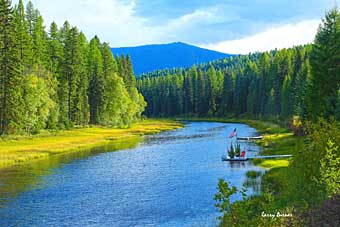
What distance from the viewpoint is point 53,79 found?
83125mm

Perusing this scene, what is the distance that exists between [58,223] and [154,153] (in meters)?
31.6

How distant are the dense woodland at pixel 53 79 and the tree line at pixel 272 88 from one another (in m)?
37.5

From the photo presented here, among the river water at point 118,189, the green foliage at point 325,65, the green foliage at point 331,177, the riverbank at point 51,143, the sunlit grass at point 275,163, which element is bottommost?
the river water at point 118,189

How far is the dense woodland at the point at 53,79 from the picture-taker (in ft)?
221

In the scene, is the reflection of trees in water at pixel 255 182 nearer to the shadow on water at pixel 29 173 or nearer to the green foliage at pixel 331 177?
the green foliage at pixel 331 177

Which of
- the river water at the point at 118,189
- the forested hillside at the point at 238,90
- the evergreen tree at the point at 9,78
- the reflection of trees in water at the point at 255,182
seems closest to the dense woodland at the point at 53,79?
the evergreen tree at the point at 9,78

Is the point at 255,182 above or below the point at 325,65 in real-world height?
below

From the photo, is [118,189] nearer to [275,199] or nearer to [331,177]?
[275,199]

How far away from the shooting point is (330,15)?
54969mm

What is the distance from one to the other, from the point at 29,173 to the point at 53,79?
43508mm

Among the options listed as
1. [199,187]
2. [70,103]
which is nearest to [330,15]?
[199,187]

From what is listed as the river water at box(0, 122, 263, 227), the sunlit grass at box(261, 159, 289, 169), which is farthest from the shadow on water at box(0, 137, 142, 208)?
the sunlit grass at box(261, 159, 289, 169)

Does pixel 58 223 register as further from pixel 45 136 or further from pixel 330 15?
pixel 45 136

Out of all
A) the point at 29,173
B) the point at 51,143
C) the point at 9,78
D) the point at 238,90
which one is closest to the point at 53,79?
the point at 9,78
